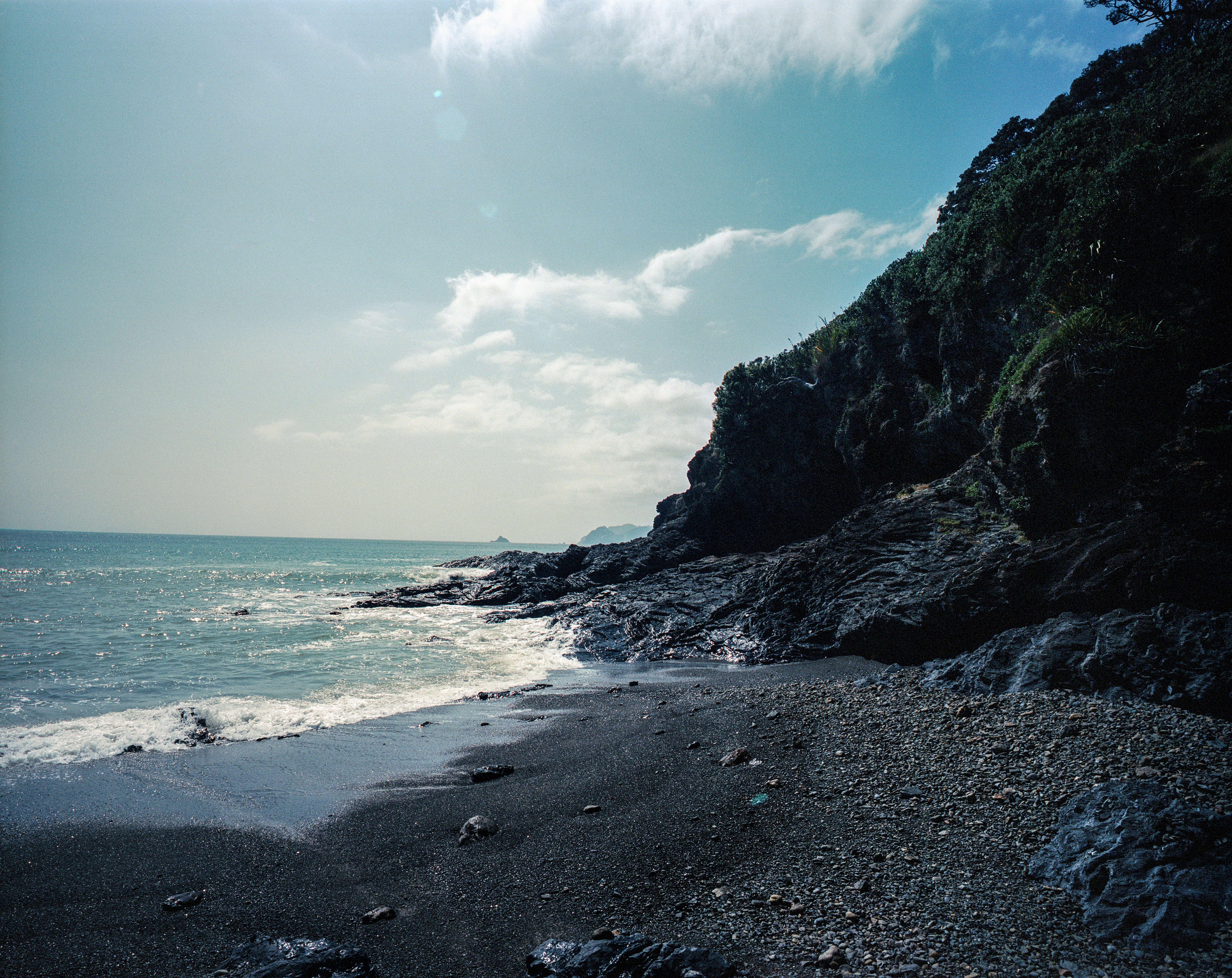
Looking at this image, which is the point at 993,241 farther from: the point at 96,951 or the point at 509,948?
the point at 96,951

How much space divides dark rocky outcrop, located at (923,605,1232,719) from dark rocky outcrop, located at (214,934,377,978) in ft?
35.9

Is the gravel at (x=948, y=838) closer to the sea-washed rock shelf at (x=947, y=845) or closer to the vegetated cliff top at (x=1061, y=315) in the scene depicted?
the sea-washed rock shelf at (x=947, y=845)

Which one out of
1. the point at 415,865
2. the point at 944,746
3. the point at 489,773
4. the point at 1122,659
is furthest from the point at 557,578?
the point at 1122,659

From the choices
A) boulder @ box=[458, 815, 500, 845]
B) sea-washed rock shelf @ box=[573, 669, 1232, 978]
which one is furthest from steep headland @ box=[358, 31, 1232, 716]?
boulder @ box=[458, 815, 500, 845]

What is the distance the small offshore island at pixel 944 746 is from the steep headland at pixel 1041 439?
0.29 feet

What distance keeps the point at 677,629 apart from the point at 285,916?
62.8 ft

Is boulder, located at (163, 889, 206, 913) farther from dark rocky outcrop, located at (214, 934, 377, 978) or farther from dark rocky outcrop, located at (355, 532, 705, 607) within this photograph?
dark rocky outcrop, located at (355, 532, 705, 607)

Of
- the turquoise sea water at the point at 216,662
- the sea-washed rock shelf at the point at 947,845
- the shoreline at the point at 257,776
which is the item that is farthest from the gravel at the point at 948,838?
the turquoise sea water at the point at 216,662

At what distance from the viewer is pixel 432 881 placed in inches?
270

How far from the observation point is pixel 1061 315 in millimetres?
15781

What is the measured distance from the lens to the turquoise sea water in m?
13.7

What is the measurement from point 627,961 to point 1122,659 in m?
9.64

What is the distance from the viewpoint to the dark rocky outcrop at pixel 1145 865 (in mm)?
A: 4676

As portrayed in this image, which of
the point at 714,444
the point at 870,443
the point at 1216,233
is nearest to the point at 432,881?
the point at 1216,233
